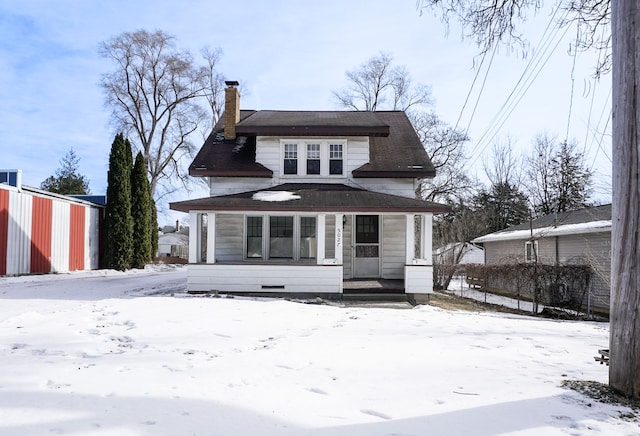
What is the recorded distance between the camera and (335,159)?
568 inches

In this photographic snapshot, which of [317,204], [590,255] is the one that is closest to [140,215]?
[317,204]

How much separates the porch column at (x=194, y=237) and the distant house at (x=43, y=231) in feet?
27.1

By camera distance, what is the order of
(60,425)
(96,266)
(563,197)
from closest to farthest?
1. (60,425)
2. (96,266)
3. (563,197)

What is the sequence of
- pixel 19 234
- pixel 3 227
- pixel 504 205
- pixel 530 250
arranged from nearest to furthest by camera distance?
1. pixel 3 227
2. pixel 19 234
3. pixel 530 250
4. pixel 504 205

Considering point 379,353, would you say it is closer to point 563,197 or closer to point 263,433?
point 263,433

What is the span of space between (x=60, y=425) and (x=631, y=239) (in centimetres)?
467

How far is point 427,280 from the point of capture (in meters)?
11.5

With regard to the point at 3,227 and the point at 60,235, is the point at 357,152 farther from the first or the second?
the point at 60,235

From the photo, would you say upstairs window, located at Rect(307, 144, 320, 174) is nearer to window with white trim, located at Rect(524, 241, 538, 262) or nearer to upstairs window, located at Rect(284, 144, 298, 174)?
upstairs window, located at Rect(284, 144, 298, 174)

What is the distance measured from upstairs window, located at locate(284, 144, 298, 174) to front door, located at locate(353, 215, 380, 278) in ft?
8.64

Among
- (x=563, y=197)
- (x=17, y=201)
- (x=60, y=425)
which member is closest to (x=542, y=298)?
(x=60, y=425)

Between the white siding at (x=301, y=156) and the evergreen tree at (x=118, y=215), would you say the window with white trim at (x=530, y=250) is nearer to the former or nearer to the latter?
the white siding at (x=301, y=156)

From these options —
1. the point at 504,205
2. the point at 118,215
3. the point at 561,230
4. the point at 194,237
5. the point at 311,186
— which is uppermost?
the point at 504,205

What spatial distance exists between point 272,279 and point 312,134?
16.4 ft
